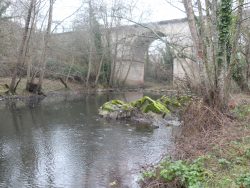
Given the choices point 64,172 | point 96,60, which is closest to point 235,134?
point 64,172

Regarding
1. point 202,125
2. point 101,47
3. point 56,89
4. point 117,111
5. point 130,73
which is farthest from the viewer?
point 130,73

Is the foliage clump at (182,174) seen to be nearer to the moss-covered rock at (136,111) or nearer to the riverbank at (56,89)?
the moss-covered rock at (136,111)

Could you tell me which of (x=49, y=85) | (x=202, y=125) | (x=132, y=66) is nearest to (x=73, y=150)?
(x=202, y=125)

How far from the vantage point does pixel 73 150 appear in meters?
9.26

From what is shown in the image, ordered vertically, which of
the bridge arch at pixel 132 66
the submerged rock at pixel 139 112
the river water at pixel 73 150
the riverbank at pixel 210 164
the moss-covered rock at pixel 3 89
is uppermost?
the bridge arch at pixel 132 66

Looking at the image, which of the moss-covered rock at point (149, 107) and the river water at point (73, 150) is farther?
the moss-covered rock at point (149, 107)

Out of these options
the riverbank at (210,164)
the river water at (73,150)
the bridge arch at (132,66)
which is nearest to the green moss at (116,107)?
the river water at (73,150)

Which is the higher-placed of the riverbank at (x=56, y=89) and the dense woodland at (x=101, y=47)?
the dense woodland at (x=101, y=47)

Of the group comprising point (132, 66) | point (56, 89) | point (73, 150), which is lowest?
point (73, 150)

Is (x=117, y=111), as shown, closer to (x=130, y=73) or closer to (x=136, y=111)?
A: (x=136, y=111)

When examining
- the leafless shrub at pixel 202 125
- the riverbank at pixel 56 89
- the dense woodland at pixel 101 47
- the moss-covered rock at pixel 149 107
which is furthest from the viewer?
the riverbank at pixel 56 89

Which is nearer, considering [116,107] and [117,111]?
[117,111]

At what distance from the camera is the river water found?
6.91 m

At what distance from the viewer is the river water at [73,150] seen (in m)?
6.91
